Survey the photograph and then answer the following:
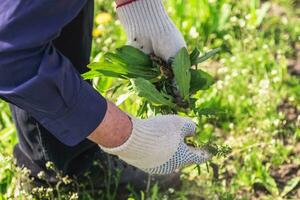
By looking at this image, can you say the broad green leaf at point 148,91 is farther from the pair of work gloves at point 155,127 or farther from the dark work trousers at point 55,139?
the dark work trousers at point 55,139

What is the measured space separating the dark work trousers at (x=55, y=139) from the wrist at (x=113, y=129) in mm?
499

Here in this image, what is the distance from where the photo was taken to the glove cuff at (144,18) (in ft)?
6.86

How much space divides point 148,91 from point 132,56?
154 millimetres

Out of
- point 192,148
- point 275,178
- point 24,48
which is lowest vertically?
point 275,178

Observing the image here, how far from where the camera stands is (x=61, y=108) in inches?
64.6

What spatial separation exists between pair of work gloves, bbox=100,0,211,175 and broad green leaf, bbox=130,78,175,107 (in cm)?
8

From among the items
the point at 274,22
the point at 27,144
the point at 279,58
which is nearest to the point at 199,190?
the point at 27,144

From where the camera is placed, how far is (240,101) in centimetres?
283

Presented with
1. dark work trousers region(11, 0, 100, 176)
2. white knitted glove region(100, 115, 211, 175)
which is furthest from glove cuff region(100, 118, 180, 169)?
dark work trousers region(11, 0, 100, 176)

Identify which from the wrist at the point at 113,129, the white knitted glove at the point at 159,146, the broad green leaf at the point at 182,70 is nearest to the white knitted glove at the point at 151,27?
the broad green leaf at the point at 182,70

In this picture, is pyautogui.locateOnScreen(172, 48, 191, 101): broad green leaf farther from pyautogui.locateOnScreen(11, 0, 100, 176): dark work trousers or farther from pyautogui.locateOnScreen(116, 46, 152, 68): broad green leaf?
pyautogui.locateOnScreen(11, 0, 100, 176): dark work trousers

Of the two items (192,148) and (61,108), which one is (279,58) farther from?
(61,108)

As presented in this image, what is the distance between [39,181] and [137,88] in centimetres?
65

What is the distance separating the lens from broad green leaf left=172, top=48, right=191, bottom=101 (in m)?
2.01
